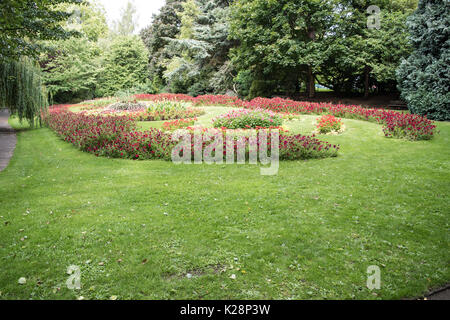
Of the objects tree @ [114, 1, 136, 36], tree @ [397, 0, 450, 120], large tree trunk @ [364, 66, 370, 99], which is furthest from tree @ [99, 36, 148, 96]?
tree @ [114, 1, 136, 36]

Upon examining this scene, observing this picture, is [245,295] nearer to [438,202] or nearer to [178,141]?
[438,202]

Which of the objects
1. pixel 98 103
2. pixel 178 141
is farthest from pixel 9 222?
pixel 98 103

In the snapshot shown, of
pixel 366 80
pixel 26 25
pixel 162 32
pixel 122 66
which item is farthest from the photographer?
pixel 162 32

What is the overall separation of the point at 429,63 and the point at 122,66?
25641 mm

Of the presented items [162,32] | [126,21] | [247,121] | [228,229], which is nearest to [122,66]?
[162,32]

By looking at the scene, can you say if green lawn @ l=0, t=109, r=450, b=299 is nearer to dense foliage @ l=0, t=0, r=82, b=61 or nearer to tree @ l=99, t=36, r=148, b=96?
dense foliage @ l=0, t=0, r=82, b=61

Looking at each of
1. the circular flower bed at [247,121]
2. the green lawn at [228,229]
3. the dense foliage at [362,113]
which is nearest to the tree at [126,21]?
the dense foliage at [362,113]

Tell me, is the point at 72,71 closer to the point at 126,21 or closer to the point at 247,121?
the point at 247,121

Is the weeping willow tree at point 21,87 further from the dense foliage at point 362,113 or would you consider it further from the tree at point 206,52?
the tree at point 206,52

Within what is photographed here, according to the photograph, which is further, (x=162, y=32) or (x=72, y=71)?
(x=162, y=32)

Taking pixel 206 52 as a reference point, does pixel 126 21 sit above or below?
above

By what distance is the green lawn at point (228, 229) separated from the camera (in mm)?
3102

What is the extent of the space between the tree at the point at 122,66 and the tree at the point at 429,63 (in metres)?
23.1

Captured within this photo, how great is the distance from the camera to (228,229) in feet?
13.9
